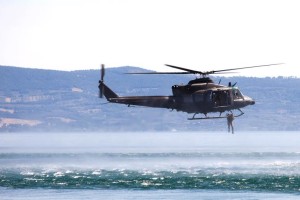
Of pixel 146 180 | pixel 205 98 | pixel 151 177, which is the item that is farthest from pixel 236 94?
pixel 151 177

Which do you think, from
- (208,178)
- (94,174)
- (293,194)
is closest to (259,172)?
(208,178)

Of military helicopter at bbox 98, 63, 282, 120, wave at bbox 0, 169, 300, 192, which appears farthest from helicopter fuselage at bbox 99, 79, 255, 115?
wave at bbox 0, 169, 300, 192

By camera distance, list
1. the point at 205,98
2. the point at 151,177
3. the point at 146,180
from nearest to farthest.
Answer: the point at 205,98 → the point at 146,180 → the point at 151,177

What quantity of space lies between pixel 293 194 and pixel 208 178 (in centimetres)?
2227

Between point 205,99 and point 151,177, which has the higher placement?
point 205,99

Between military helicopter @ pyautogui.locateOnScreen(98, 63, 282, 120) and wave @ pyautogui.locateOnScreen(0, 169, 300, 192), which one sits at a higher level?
military helicopter @ pyautogui.locateOnScreen(98, 63, 282, 120)

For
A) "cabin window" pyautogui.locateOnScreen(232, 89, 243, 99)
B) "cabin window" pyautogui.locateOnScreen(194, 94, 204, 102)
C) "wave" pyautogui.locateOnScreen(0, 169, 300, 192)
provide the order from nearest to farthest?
1. "cabin window" pyautogui.locateOnScreen(194, 94, 204, 102)
2. "cabin window" pyautogui.locateOnScreen(232, 89, 243, 99)
3. "wave" pyautogui.locateOnScreen(0, 169, 300, 192)

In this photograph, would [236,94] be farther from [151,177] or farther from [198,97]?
[151,177]

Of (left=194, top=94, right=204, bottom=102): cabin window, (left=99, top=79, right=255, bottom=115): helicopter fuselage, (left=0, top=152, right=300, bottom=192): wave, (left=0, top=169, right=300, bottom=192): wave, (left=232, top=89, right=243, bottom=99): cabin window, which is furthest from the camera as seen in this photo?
(left=0, top=152, right=300, bottom=192): wave

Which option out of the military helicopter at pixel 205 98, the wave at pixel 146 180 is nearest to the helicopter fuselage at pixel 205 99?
the military helicopter at pixel 205 98

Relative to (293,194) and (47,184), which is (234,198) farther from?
(47,184)

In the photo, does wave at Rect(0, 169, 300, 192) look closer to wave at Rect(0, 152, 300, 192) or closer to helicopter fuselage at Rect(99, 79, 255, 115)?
wave at Rect(0, 152, 300, 192)

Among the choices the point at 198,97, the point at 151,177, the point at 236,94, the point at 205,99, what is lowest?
the point at 151,177

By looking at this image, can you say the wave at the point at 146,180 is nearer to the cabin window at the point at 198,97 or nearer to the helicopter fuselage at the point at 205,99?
the helicopter fuselage at the point at 205,99
